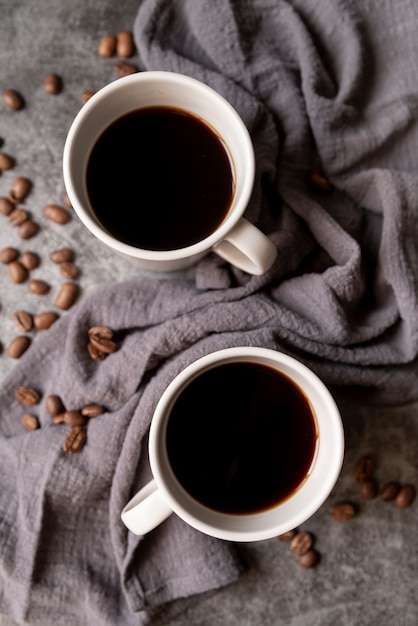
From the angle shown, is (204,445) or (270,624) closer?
(204,445)

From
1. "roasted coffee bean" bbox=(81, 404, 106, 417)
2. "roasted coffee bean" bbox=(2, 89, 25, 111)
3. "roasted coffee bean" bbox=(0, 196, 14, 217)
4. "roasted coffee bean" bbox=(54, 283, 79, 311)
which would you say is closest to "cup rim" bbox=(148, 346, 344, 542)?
"roasted coffee bean" bbox=(81, 404, 106, 417)

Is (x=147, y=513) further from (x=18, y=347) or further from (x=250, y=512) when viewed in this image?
(x=18, y=347)

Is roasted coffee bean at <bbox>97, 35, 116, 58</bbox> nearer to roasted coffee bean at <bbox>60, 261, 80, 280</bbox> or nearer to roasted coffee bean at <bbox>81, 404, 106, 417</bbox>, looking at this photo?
roasted coffee bean at <bbox>60, 261, 80, 280</bbox>

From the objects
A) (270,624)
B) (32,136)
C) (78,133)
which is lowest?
(270,624)

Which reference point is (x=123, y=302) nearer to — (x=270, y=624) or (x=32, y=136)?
(x=32, y=136)

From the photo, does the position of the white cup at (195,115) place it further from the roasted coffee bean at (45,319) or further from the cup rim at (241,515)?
the roasted coffee bean at (45,319)

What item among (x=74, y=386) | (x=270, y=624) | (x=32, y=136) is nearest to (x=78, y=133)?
(x=32, y=136)
